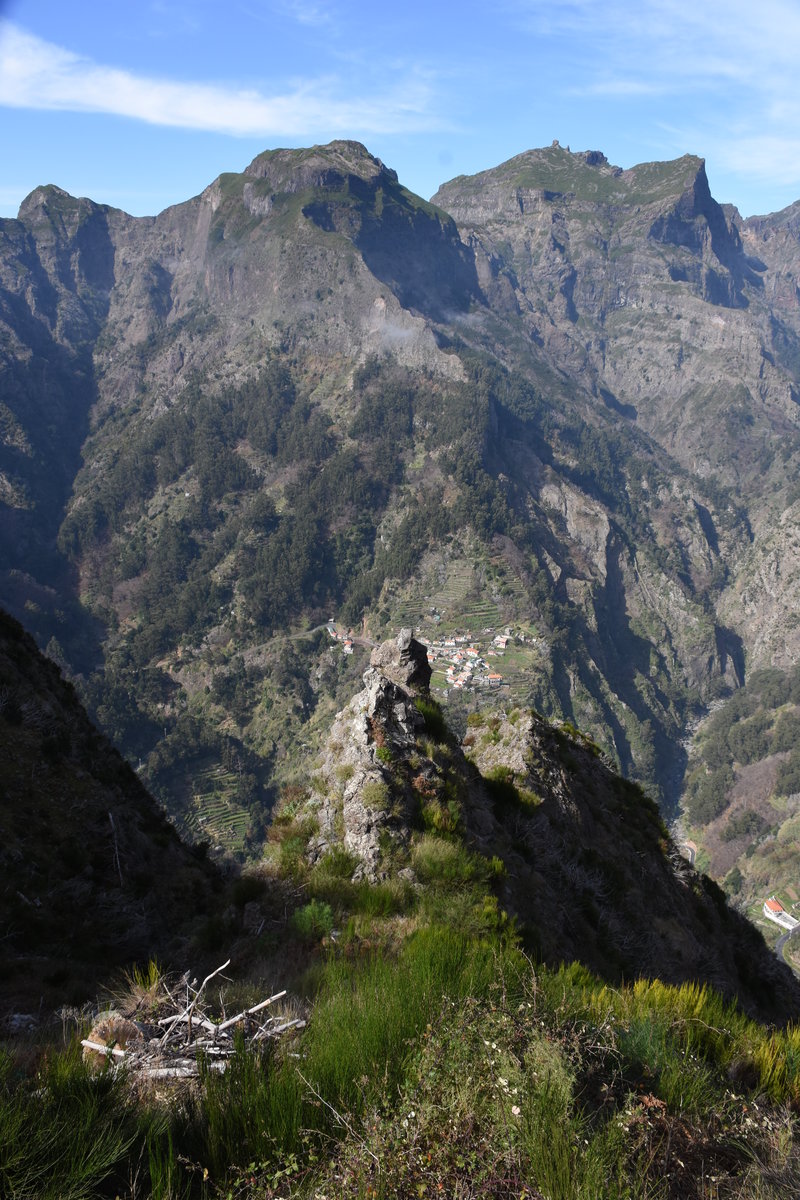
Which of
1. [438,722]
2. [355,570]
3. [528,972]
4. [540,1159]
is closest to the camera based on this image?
[540,1159]

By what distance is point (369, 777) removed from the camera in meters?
10.0

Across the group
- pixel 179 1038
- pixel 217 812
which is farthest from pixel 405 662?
pixel 217 812

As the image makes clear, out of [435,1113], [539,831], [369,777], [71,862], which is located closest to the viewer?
[435,1113]

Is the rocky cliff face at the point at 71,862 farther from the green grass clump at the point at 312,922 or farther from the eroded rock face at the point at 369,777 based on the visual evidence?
the eroded rock face at the point at 369,777

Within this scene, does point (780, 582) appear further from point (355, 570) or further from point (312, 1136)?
point (312, 1136)

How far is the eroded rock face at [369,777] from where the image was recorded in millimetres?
9156

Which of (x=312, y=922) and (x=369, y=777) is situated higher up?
(x=369, y=777)

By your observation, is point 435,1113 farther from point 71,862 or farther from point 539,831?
point 539,831

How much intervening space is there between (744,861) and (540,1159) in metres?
130

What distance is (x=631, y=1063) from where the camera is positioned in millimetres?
3984

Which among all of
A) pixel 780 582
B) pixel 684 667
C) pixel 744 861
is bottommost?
pixel 744 861

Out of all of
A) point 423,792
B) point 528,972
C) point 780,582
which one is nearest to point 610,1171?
point 528,972

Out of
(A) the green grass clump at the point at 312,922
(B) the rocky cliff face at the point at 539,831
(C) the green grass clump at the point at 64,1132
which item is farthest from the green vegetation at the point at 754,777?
(C) the green grass clump at the point at 64,1132

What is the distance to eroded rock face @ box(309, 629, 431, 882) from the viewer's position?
916cm
